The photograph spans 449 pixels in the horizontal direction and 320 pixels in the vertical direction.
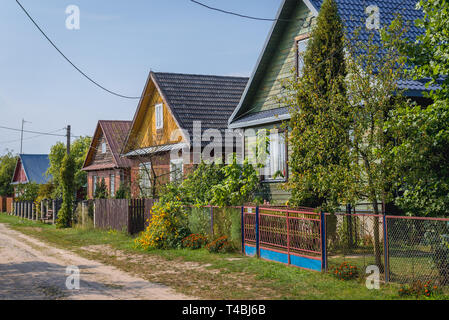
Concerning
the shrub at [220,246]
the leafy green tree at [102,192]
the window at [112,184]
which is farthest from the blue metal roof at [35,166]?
the shrub at [220,246]

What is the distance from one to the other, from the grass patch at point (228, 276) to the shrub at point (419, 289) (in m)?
0.19

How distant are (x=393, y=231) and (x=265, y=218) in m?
4.61

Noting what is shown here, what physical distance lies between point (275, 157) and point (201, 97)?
30.9ft

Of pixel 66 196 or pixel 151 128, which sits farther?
pixel 151 128

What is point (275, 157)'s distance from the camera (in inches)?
750

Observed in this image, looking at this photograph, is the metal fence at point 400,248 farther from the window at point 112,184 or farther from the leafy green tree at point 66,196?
the window at point 112,184

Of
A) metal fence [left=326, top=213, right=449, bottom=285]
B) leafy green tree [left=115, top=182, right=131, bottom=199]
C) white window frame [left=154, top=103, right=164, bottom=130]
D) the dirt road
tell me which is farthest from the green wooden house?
leafy green tree [left=115, top=182, right=131, bottom=199]

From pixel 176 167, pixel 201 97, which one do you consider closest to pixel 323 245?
pixel 176 167

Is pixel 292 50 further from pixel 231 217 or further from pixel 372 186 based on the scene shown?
pixel 372 186

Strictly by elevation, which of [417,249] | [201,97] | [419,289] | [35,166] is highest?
[201,97]

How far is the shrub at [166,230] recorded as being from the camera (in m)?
16.8

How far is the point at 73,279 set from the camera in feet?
37.4

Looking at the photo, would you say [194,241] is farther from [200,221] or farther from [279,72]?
[279,72]
